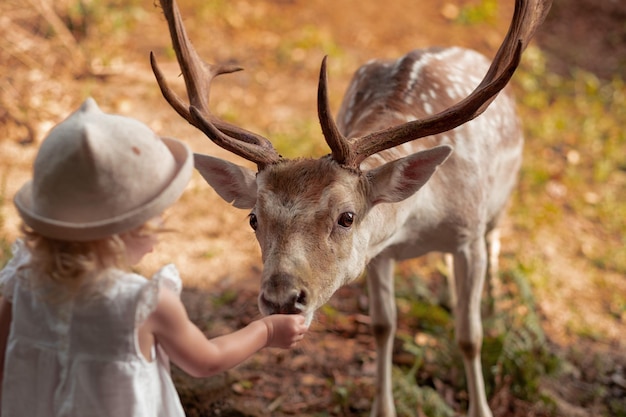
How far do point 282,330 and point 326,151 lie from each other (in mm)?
4465

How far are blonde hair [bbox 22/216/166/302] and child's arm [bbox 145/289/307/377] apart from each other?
182mm

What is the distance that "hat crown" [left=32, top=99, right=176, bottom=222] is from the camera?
1984 millimetres

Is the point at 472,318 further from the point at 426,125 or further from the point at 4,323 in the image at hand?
the point at 4,323

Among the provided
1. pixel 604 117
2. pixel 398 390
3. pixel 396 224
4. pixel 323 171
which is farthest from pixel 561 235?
pixel 323 171

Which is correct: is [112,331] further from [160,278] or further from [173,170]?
[173,170]

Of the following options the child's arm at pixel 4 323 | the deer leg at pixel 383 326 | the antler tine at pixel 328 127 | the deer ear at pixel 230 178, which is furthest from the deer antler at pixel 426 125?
the child's arm at pixel 4 323

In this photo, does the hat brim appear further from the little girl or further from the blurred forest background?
the blurred forest background

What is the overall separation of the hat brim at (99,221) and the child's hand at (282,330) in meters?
0.56

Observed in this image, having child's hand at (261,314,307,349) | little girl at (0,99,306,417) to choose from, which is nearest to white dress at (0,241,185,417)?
little girl at (0,99,306,417)

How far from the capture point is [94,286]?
6.84ft

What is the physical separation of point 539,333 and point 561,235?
6.88ft

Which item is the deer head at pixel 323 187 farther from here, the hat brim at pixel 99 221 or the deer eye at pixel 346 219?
the hat brim at pixel 99 221

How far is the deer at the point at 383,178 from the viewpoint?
113 inches

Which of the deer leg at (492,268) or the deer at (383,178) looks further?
the deer leg at (492,268)
